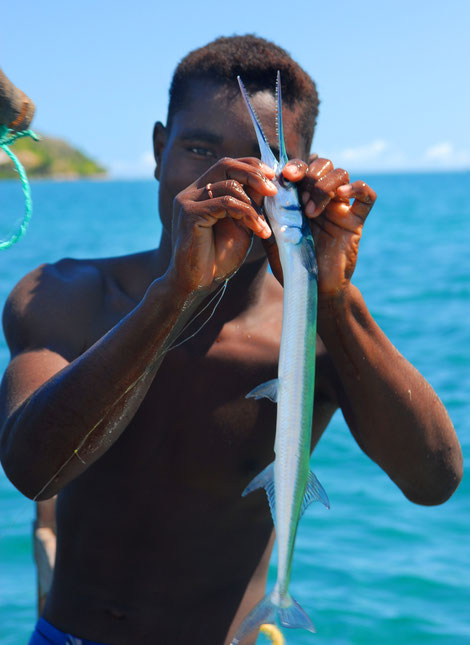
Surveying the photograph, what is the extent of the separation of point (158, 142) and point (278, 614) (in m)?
1.50

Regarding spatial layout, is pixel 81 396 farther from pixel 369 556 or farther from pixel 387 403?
pixel 369 556

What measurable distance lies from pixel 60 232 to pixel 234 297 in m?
34.8

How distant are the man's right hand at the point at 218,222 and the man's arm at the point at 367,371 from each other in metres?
0.14

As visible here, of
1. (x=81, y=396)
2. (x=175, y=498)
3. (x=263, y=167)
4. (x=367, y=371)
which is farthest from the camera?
(x=175, y=498)

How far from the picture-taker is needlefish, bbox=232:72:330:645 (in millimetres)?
1733

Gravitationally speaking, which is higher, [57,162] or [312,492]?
[312,492]

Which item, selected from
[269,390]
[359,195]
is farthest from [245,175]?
[269,390]

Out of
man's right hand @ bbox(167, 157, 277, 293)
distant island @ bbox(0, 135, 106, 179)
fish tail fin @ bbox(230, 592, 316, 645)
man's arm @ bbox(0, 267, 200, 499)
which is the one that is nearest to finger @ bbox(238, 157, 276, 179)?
man's right hand @ bbox(167, 157, 277, 293)

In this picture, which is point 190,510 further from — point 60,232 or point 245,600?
point 60,232

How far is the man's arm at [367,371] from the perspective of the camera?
198cm

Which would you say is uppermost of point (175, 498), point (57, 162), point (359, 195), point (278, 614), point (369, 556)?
point (359, 195)

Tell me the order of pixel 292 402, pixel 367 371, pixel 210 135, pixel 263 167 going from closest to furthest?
pixel 292 402, pixel 263 167, pixel 367 371, pixel 210 135

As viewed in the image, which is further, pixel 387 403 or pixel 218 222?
pixel 387 403

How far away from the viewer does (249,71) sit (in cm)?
241
